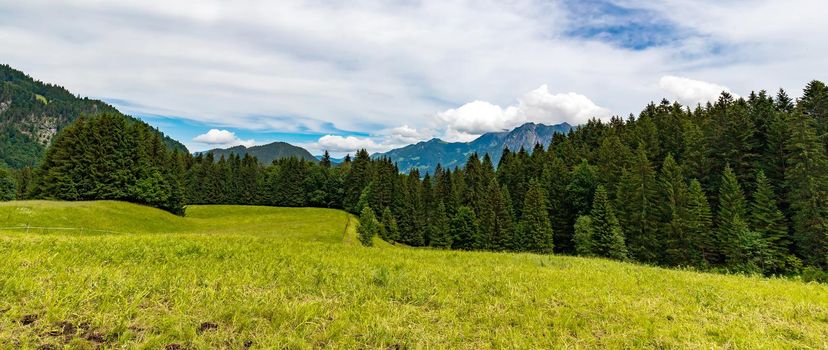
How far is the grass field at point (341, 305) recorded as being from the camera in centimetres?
571

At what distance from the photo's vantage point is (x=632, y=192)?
67812 millimetres

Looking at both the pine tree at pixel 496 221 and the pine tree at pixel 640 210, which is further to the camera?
the pine tree at pixel 496 221

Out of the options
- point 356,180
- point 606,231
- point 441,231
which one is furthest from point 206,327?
point 356,180

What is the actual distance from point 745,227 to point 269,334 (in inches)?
2454

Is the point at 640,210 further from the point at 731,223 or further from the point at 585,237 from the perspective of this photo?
the point at 731,223

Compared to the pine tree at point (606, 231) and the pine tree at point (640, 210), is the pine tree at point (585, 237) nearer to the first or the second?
the pine tree at point (606, 231)

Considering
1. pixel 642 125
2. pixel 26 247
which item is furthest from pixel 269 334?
→ pixel 642 125

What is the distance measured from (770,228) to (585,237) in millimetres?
25126

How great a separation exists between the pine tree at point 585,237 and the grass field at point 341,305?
5695cm

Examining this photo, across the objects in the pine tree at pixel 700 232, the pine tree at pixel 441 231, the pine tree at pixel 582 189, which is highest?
the pine tree at pixel 582 189

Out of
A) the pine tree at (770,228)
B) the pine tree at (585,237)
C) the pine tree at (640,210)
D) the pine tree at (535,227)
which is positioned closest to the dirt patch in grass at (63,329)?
the pine tree at (770,228)

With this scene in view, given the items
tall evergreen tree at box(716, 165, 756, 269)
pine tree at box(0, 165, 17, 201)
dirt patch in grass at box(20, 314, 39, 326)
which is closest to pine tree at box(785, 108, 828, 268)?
tall evergreen tree at box(716, 165, 756, 269)

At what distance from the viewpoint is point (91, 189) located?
57.4m

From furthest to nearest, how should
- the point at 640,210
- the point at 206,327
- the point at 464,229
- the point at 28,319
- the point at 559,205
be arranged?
1. the point at 464,229
2. the point at 559,205
3. the point at 640,210
4. the point at 206,327
5. the point at 28,319
